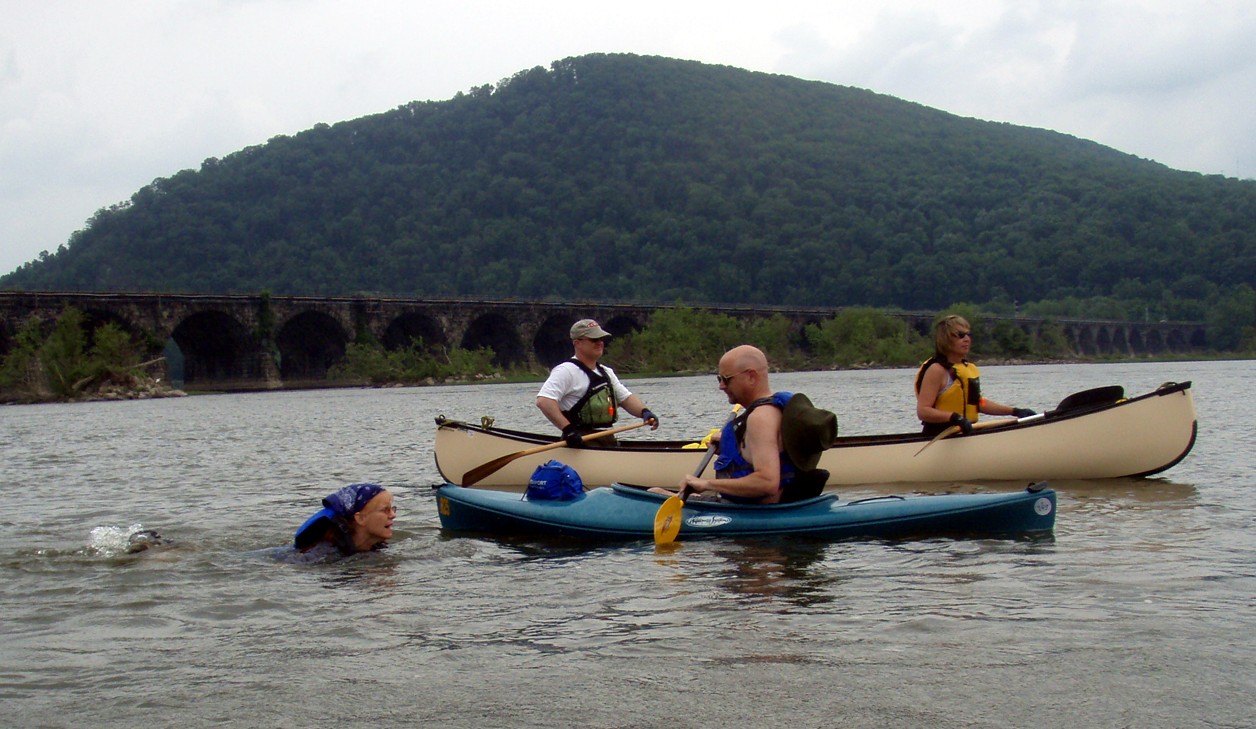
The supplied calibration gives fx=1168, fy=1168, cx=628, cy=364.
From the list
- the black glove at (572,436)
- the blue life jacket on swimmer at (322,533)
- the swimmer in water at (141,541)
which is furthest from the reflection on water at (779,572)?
the swimmer in water at (141,541)

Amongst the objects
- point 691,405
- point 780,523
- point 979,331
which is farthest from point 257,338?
point 780,523

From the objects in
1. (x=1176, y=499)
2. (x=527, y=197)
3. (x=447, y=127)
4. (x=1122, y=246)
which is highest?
(x=447, y=127)

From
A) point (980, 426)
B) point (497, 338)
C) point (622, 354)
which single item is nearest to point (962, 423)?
point (980, 426)

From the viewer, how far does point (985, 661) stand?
4.80 m

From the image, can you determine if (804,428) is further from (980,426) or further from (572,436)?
(980,426)

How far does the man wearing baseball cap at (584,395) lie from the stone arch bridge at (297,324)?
2121 inches

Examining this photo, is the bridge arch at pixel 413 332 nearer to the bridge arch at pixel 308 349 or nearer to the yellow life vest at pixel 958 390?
the bridge arch at pixel 308 349

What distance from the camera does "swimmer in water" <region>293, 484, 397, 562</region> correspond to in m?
7.68

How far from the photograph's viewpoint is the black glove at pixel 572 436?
10.3 m

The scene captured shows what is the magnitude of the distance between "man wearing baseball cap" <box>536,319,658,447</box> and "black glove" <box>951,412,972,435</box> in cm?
264

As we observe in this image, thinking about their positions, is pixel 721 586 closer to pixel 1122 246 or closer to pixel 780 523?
pixel 780 523

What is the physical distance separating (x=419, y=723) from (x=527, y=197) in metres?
121

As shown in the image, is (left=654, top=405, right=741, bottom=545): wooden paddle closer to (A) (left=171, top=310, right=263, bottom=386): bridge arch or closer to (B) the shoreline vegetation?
(B) the shoreline vegetation

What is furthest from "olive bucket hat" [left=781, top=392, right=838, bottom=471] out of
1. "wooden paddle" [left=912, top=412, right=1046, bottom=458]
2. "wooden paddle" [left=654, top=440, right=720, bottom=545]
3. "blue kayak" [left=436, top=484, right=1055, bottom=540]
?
"wooden paddle" [left=912, top=412, right=1046, bottom=458]
